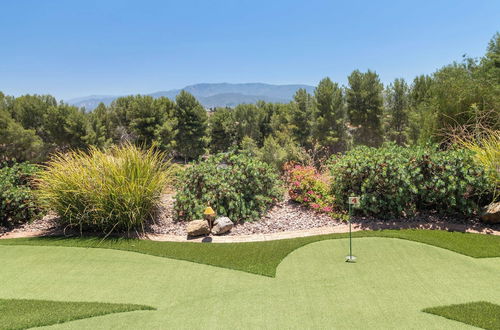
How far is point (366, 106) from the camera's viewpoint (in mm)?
21234

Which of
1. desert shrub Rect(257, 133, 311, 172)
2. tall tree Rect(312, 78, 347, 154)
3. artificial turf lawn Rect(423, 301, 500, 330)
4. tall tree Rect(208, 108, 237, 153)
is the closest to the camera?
artificial turf lawn Rect(423, 301, 500, 330)

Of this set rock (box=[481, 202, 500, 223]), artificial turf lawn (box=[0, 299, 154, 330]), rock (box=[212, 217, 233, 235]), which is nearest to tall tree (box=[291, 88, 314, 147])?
rock (box=[481, 202, 500, 223])

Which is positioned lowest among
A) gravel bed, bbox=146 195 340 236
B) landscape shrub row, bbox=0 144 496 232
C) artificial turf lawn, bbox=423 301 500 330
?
gravel bed, bbox=146 195 340 236

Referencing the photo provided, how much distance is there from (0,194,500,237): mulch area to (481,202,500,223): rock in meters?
0.12

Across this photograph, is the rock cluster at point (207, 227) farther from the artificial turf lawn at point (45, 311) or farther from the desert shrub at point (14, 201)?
the desert shrub at point (14, 201)

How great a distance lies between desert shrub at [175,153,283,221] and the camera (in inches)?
245

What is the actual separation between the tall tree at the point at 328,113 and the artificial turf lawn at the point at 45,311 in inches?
779

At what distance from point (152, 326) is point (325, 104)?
21.0 m

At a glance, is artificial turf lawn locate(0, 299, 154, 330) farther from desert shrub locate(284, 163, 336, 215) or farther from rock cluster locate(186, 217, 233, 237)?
desert shrub locate(284, 163, 336, 215)

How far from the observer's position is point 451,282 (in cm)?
334

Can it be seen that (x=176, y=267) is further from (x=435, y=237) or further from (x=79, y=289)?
(x=435, y=237)

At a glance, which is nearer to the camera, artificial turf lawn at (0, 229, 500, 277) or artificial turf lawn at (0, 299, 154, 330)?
artificial turf lawn at (0, 299, 154, 330)

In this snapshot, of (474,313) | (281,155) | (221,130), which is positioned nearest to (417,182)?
(474,313)

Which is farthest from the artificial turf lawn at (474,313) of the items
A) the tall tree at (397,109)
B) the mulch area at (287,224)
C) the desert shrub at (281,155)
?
the tall tree at (397,109)
